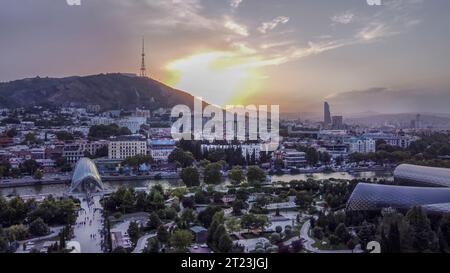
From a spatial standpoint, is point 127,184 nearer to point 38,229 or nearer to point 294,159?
point 38,229

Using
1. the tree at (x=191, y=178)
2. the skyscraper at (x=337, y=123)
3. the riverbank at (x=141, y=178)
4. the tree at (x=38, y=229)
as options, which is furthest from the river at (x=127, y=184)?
the skyscraper at (x=337, y=123)

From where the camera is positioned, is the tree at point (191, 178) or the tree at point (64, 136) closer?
the tree at point (191, 178)

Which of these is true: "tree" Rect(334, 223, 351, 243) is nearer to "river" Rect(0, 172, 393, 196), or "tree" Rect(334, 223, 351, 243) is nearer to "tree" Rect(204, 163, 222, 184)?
"tree" Rect(204, 163, 222, 184)

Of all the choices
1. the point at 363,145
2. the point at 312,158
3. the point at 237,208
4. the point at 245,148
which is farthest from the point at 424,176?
the point at 363,145

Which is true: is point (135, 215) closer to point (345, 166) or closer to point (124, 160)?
point (124, 160)

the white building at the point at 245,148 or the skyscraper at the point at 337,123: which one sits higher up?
the skyscraper at the point at 337,123

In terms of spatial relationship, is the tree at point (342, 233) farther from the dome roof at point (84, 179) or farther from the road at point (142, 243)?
the dome roof at point (84, 179)

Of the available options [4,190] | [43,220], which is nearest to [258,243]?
[43,220]
